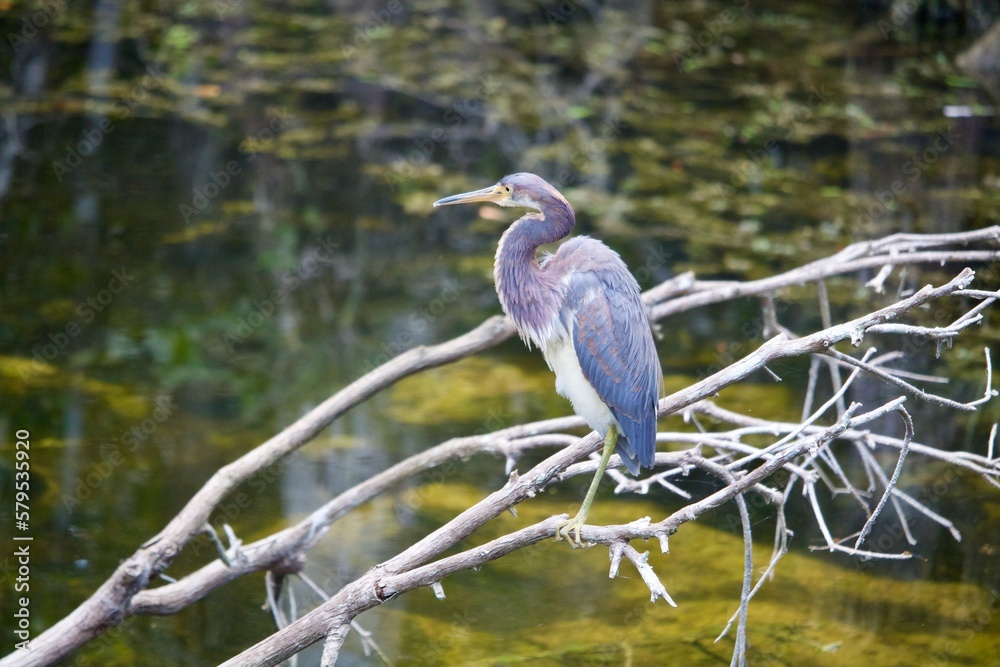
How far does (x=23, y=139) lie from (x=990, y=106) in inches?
441

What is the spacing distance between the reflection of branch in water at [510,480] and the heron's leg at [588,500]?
0.06 metres

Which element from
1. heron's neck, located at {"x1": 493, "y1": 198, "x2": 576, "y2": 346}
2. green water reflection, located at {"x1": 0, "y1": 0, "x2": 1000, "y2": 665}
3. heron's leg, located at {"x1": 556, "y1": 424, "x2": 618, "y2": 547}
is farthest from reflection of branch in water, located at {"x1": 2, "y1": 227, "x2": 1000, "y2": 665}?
green water reflection, located at {"x1": 0, "y1": 0, "x2": 1000, "y2": 665}

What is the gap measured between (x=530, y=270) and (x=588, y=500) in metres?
0.93

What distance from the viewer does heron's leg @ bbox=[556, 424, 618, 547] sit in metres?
3.43

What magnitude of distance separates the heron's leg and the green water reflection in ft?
5.53

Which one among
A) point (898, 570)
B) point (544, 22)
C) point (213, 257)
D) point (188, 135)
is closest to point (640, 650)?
point (898, 570)

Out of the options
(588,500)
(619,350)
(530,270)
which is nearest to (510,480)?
(588,500)

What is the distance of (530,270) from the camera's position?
387cm

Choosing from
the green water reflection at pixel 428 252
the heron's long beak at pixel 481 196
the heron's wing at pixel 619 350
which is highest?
the heron's long beak at pixel 481 196

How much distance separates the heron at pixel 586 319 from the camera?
3744mm

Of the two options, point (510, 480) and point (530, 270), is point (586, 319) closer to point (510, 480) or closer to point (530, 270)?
point (530, 270)

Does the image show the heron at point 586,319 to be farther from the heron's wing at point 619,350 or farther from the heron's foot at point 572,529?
the heron's foot at point 572,529

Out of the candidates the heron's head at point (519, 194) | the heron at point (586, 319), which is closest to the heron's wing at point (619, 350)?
the heron at point (586, 319)

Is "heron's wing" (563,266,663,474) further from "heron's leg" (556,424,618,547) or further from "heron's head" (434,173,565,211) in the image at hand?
"heron's head" (434,173,565,211)
